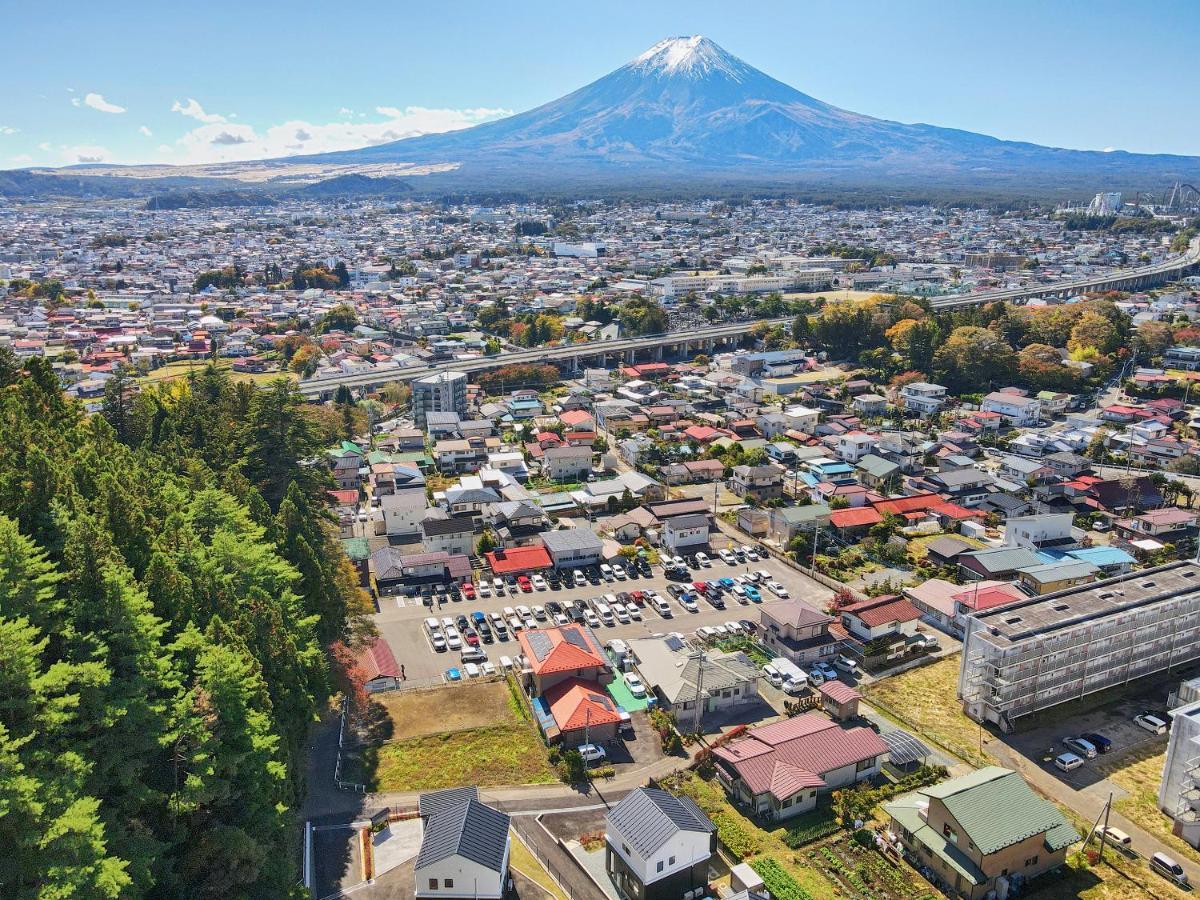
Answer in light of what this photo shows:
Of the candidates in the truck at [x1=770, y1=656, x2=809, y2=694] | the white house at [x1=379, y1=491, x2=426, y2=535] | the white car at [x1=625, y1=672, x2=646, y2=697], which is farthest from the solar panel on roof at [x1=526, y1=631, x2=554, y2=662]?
the white house at [x1=379, y1=491, x2=426, y2=535]

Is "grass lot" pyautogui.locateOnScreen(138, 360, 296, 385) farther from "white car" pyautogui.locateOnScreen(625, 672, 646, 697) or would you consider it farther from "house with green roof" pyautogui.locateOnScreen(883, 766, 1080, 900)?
"house with green roof" pyautogui.locateOnScreen(883, 766, 1080, 900)

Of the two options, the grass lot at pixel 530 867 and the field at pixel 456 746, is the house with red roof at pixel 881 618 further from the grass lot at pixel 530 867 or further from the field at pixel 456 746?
the grass lot at pixel 530 867

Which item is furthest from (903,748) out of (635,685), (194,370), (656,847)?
(194,370)

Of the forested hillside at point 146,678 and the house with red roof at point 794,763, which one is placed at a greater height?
the forested hillside at point 146,678

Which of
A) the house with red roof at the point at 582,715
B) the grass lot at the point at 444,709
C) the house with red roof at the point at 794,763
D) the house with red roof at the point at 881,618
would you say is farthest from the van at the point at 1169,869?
the grass lot at the point at 444,709

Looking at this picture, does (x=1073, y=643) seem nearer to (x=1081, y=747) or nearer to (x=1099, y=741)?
(x=1099, y=741)

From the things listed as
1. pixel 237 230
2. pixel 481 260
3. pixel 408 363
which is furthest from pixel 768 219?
pixel 408 363

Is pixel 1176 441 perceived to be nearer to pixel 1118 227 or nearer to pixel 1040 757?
pixel 1040 757
